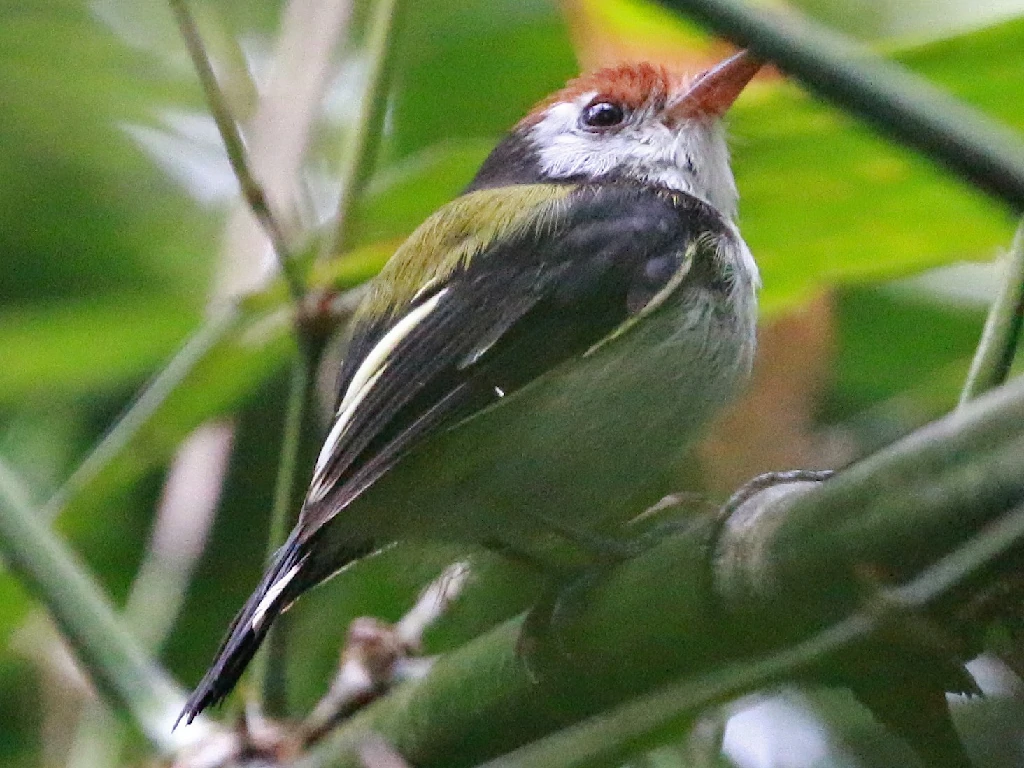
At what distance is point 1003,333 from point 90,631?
0.93 m

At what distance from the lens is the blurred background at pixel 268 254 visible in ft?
5.78

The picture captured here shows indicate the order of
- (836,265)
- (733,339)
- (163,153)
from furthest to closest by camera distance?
(163,153)
(836,265)
(733,339)

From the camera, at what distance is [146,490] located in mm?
2477

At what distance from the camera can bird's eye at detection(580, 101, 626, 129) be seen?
2275 millimetres

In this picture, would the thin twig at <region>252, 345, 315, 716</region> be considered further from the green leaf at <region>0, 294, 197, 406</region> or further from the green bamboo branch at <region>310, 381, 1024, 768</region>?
the green leaf at <region>0, 294, 197, 406</region>

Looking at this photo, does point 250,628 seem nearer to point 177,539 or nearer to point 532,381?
point 532,381

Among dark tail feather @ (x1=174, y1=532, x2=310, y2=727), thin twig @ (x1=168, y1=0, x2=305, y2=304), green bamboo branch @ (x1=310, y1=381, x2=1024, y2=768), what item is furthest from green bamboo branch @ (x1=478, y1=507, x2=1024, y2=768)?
thin twig @ (x1=168, y1=0, x2=305, y2=304)

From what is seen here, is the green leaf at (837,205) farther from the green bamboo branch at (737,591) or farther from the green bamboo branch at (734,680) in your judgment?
the green bamboo branch at (734,680)

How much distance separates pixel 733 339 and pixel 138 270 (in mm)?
1330

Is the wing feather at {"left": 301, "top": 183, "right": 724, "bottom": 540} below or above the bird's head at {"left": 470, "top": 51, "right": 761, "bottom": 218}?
above

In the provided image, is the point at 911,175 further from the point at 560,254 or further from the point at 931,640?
the point at 931,640

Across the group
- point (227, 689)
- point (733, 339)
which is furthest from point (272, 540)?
point (733, 339)

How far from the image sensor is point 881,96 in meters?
0.70

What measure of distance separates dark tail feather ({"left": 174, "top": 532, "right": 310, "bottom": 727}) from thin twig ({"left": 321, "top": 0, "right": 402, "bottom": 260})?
0.44 metres
